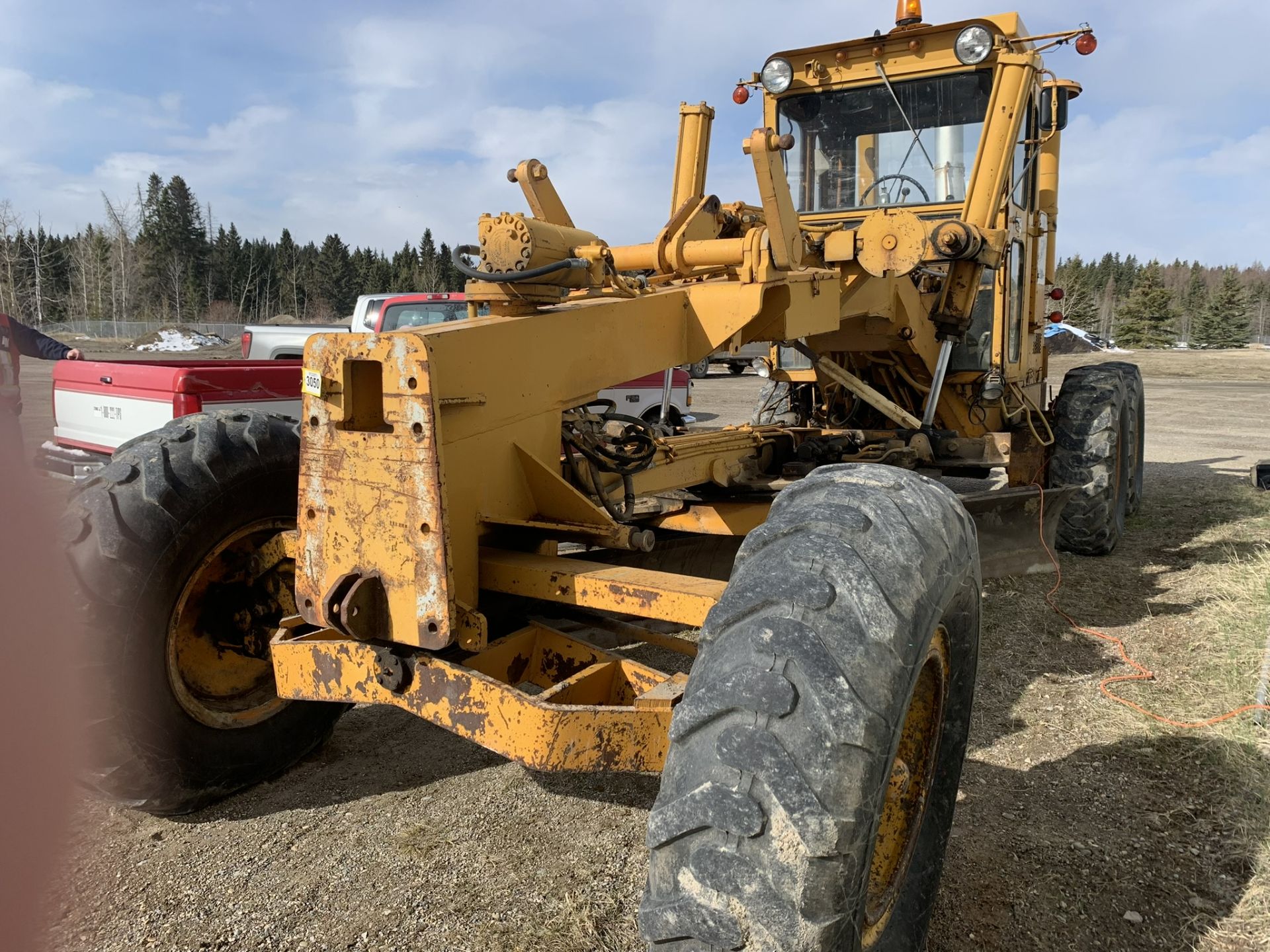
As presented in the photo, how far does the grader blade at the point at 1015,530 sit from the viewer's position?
5.32m

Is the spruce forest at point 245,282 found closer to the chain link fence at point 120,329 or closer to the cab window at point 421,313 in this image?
the chain link fence at point 120,329

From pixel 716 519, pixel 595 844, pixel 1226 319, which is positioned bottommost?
pixel 595 844

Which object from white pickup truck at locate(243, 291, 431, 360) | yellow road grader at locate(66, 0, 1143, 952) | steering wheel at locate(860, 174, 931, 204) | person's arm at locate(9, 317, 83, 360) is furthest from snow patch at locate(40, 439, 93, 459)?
→ steering wheel at locate(860, 174, 931, 204)

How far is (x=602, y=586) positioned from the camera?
2.80m

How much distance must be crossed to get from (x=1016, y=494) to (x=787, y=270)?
2.41m

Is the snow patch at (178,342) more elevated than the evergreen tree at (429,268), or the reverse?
the evergreen tree at (429,268)

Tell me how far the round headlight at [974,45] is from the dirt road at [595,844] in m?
3.65

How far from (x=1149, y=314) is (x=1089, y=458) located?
224 feet

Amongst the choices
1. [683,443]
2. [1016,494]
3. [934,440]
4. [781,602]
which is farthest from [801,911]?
[934,440]

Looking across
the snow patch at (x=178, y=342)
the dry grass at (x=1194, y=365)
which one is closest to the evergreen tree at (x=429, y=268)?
the snow patch at (x=178, y=342)

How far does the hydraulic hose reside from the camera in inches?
121

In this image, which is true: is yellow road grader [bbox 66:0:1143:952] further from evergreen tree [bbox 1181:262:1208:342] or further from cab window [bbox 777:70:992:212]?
evergreen tree [bbox 1181:262:1208:342]

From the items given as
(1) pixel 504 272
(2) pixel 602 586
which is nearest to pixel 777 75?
(1) pixel 504 272

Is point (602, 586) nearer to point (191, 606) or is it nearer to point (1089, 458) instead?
point (191, 606)
